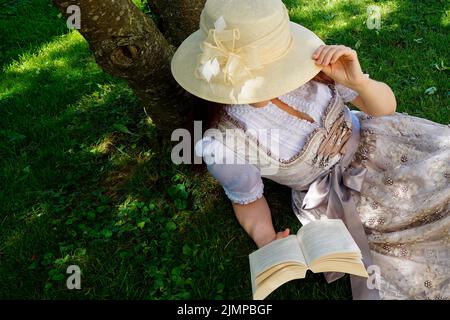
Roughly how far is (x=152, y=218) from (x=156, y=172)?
34cm

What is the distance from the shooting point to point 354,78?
7.37 ft


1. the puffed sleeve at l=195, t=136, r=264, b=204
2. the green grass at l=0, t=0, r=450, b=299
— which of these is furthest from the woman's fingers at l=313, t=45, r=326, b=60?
the green grass at l=0, t=0, r=450, b=299

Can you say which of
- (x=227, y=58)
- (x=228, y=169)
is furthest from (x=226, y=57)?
(x=228, y=169)

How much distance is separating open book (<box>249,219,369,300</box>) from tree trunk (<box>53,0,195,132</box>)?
3.42ft

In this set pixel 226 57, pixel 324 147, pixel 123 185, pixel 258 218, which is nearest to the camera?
pixel 226 57

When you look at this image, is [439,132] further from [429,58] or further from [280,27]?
[429,58]

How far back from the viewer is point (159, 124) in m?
2.96

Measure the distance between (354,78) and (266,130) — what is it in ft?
1.47

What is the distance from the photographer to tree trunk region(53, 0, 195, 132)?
7.54ft

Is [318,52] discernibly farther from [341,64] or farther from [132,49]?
[132,49]

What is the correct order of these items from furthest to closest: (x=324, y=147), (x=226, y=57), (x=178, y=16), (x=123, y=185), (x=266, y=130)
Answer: (x=123, y=185), (x=178, y=16), (x=324, y=147), (x=266, y=130), (x=226, y=57)

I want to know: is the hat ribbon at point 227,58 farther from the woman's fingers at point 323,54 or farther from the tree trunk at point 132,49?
the tree trunk at point 132,49

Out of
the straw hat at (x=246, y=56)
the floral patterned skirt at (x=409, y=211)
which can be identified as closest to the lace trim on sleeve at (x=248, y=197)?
the floral patterned skirt at (x=409, y=211)

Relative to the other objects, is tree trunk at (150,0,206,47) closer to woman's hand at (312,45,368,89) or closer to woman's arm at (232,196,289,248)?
woman's hand at (312,45,368,89)
